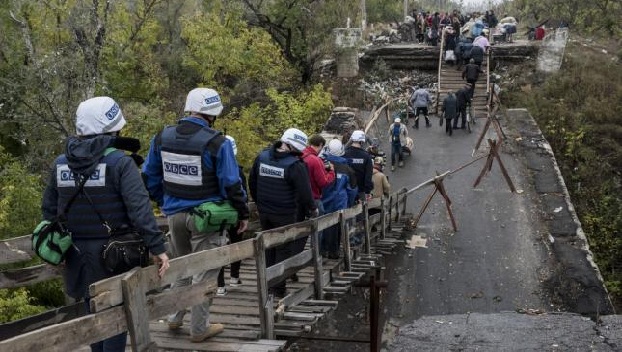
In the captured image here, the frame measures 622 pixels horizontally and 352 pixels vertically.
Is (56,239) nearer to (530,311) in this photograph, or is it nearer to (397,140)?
(530,311)

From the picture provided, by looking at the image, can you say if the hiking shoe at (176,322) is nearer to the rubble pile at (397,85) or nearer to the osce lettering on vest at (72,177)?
the osce lettering on vest at (72,177)

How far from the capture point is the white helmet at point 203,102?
4.83 meters

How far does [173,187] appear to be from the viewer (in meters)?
4.97

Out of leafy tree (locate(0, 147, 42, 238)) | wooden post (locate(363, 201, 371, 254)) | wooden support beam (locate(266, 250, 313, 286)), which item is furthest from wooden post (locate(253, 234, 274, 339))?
leafy tree (locate(0, 147, 42, 238))

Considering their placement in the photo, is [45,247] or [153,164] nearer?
[45,247]

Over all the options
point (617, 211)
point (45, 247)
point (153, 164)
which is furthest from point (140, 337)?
point (617, 211)

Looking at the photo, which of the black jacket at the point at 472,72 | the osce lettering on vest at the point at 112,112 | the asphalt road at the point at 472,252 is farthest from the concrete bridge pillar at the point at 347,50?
the osce lettering on vest at the point at 112,112

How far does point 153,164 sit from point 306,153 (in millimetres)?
2365

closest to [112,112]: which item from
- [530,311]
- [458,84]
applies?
[530,311]

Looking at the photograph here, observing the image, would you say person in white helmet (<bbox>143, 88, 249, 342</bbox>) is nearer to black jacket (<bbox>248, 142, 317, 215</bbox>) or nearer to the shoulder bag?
the shoulder bag

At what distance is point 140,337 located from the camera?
375cm

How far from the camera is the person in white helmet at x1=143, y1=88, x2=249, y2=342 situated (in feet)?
15.7

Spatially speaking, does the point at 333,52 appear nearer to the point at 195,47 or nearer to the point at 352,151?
the point at 195,47

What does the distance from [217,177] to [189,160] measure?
0.83 feet
